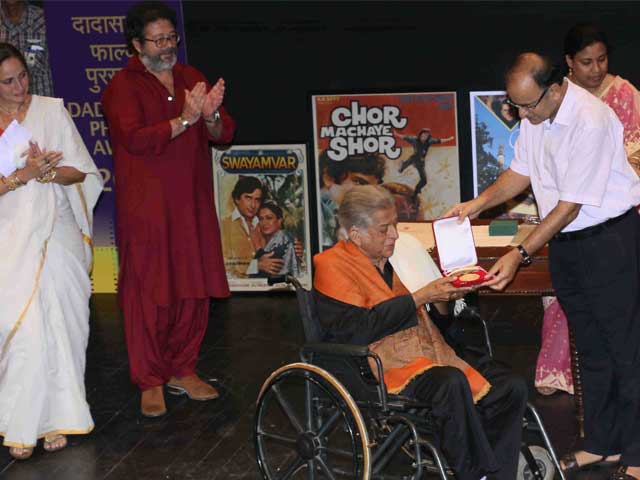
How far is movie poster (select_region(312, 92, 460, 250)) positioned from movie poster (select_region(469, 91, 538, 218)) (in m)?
0.14

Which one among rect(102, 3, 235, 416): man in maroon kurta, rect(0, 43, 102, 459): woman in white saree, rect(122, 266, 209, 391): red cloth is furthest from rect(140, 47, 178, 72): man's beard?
rect(122, 266, 209, 391): red cloth

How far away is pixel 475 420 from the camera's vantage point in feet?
12.7

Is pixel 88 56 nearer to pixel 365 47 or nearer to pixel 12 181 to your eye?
pixel 365 47

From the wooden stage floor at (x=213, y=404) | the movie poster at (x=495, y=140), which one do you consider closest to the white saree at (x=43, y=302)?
the wooden stage floor at (x=213, y=404)

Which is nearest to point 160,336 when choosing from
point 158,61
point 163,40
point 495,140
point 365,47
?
point 158,61

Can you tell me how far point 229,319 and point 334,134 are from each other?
1.38 m

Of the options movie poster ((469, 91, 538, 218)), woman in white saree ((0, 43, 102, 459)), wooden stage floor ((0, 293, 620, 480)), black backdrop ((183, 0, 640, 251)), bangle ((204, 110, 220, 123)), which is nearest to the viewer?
wooden stage floor ((0, 293, 620, 480))

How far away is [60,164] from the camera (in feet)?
16.5

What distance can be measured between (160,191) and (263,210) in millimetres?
2031

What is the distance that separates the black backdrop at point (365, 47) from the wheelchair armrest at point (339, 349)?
3.26 metres

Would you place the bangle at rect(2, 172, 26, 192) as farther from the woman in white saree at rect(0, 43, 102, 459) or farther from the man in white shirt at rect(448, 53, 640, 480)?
the man in white shirt at rect(448, 53, 640, 480)

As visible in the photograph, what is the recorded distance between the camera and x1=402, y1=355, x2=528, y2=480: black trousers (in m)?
3.85

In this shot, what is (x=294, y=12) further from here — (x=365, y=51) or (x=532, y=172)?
(x=532, y=172)

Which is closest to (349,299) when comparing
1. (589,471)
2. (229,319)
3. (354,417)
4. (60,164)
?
(354,417)
